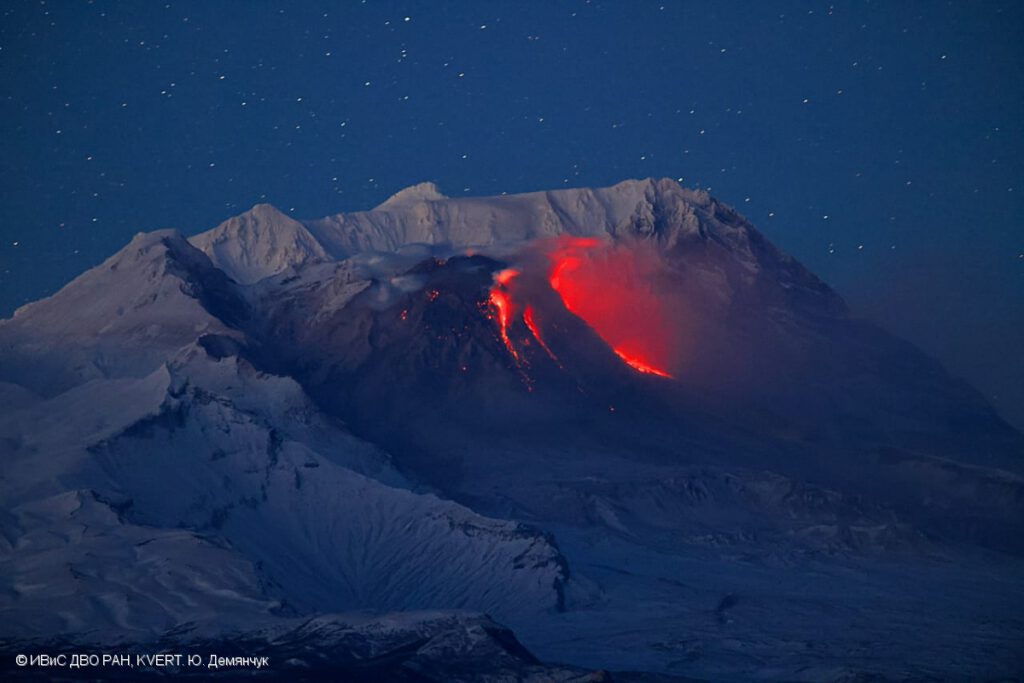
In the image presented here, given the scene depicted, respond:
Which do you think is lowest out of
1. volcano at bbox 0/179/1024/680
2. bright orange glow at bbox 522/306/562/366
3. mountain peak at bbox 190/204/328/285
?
volcano at bbox 0/179/1024/680

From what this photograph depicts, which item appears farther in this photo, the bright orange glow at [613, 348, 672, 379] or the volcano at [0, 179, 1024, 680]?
the bright orange glow at [613, 348, 672, 379]

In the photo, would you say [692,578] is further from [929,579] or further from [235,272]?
[235,272]

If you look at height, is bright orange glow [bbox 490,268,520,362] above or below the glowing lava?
below

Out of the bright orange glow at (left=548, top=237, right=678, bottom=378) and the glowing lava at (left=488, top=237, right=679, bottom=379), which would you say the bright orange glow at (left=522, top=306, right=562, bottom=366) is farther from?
the bright orange glow at (left=548, top=237, right=678, bottom=378)

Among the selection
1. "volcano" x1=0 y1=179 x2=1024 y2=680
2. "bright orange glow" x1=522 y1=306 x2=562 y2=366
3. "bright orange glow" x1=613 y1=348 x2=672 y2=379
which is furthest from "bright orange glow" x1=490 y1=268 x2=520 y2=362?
"bright orange glow" x1=613 y1=348 x2=672 y2=379

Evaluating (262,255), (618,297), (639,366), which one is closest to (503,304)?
(639,366)

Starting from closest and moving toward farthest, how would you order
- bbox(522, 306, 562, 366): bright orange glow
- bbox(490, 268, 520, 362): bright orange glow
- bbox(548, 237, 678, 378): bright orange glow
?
bbox(490, 268, 520, 362): bright orange glow
bbox(522, 306, 562, 366): bright orange glow
bbox(548, 237, 678, 378): bright orange glow
